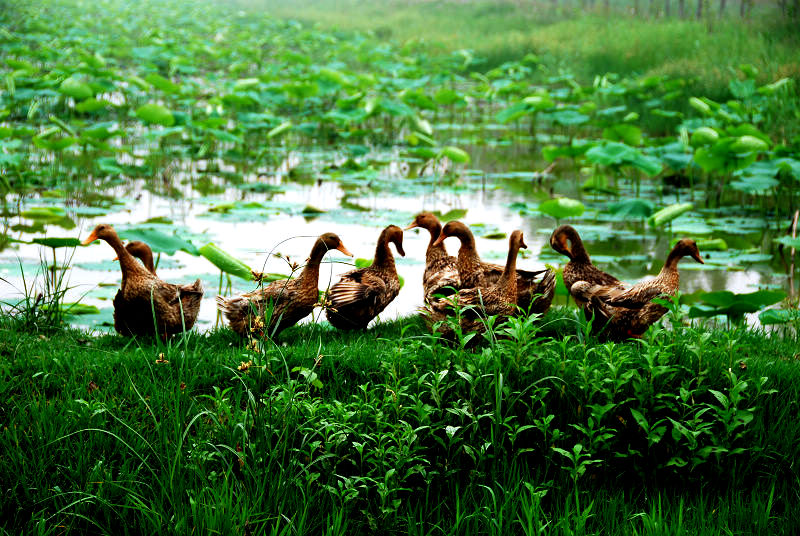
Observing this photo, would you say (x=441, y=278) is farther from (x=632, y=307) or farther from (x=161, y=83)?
(x=161, y=83)

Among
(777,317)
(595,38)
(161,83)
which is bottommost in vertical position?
(777,317)

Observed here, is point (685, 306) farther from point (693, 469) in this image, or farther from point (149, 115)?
point (149, 115)

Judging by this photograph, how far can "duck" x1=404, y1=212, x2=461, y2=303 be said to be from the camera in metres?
4.92

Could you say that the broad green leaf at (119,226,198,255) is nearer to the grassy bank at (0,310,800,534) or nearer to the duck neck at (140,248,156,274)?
the duck neck at (140,248,156,274)

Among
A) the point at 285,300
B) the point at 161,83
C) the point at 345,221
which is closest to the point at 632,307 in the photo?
the point at 285,300

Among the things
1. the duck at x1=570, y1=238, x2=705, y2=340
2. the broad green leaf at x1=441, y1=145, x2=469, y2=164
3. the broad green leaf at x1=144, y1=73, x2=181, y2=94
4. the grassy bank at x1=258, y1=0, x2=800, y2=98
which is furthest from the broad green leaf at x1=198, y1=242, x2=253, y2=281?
the grassy bank at x1=258, y1=0, x2=800, y2=98

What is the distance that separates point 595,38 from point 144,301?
17.7m

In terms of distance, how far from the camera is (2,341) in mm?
4121

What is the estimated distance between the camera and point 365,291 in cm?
473

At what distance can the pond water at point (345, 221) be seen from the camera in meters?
6.07

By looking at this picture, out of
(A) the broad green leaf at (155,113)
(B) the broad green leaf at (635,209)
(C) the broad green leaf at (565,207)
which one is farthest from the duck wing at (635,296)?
(A) the broad green leaf at (155,113)

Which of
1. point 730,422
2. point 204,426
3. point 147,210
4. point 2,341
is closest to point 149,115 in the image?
point 147,210

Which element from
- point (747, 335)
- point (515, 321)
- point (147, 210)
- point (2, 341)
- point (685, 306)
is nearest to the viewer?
point (515, 321)

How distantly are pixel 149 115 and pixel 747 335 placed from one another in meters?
6.97
